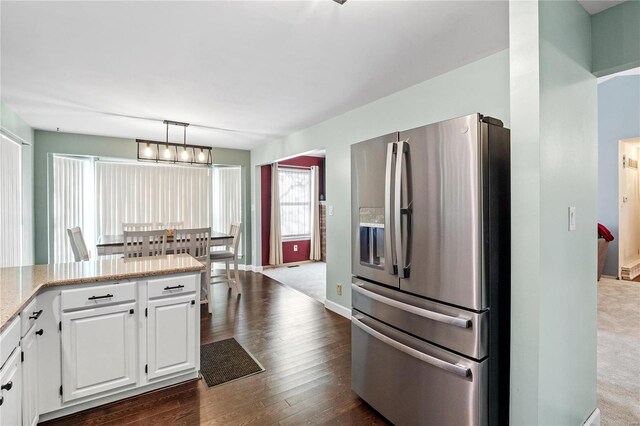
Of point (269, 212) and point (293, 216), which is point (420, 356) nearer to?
point (269, 212)

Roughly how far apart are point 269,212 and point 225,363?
14.0ft

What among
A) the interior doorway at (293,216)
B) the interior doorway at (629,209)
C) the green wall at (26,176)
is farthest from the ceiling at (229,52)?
the interior doorway at (629,209)

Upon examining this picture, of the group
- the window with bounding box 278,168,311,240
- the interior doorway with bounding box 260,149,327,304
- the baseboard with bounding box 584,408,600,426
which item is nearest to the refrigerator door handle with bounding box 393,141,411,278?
the baseboard with bounding box 584,408,600,426

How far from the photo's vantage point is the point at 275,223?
677 centimetres

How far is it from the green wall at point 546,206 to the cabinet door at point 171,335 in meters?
2.09

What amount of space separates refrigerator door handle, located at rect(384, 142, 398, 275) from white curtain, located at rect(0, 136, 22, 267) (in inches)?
156

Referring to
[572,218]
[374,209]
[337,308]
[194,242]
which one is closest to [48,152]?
[194,242]

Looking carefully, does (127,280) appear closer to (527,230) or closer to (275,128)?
(527,230)

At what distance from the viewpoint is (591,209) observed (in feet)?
6.05

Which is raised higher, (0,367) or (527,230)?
(527,230)

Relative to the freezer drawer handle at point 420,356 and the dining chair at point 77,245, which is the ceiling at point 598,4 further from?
the dining chair at point 77,245

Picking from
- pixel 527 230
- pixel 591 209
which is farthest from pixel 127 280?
pixel 591 209

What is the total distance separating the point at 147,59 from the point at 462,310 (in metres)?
2.75

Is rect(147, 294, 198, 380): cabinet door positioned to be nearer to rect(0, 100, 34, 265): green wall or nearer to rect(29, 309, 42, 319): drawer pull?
rect(29, 309, 42, 319): drawer pull
